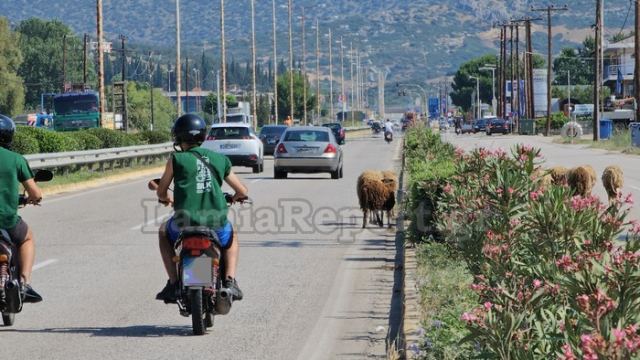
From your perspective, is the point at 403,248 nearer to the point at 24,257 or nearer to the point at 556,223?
the point at 24,257

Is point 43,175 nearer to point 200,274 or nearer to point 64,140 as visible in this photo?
point 200,274

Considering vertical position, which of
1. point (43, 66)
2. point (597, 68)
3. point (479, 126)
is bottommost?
point (479, 126)

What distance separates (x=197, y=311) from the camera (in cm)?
1061

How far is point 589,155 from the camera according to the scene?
53.7 meters

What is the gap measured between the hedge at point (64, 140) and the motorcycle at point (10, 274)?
84.3 ft

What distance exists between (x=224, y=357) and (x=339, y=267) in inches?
240

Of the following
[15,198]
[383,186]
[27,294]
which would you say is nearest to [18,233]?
[15,198]

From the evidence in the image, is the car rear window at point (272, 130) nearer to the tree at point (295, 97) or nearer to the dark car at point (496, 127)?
the dark car at point (496, 127)

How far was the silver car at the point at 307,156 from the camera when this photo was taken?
36594 millimetres

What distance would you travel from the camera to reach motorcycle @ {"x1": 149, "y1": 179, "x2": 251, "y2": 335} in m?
10.4

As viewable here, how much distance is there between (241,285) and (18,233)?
3653 mm

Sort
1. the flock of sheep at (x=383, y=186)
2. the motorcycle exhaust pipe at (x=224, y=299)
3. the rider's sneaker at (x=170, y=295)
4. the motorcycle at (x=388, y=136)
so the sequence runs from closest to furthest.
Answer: the motorcycle exhaust pipe at (x=224, y=299) → the rider's sneaker at (x=170, y=295) → the flock of sheep at (x=383, y=186) → the motorcycle at (x=388, y=136)

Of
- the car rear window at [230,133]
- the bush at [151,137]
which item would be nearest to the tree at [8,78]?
the bush at [151,137]

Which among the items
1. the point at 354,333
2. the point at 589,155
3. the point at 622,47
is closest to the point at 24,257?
the point at 354,333
